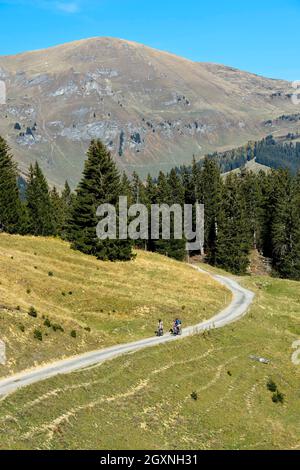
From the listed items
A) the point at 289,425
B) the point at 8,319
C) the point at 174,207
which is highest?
the point at 174,207

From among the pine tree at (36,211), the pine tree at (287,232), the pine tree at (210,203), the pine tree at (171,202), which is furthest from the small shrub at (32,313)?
the pine tree at (287,232)

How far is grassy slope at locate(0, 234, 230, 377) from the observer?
141 feet

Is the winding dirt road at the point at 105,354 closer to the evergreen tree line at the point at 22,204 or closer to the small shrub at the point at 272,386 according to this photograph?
the small shrub at the point at 272,386

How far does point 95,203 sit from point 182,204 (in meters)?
42.9

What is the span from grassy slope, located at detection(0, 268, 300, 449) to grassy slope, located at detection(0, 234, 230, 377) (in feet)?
17.3

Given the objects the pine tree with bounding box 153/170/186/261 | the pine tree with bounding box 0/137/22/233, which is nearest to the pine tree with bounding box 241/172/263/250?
the pine tree with bounding box 153/170/186/261

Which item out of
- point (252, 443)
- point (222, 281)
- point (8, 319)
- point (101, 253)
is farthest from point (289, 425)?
Result: point (222, 281)

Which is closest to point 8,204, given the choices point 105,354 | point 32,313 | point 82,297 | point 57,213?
point 82,297

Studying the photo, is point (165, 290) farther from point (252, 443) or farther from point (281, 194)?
point (281, 194)

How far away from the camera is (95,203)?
74.6 m

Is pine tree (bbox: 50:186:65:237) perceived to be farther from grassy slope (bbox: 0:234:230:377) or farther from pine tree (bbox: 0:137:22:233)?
grassy slope (bbox: 0:234:230:377)

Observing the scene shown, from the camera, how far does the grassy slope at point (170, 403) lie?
98.2 ft

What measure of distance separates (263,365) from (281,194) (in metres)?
67.8
